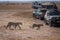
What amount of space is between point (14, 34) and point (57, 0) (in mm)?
34047

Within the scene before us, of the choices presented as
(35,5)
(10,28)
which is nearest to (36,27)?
(10,28)

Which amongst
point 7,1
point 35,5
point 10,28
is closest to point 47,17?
point 10,28

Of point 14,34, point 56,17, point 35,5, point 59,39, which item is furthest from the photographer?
point 35,5

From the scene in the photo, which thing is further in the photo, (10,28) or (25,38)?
(10,28)

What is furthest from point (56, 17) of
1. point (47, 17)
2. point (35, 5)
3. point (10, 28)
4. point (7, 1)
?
point (7, 1)

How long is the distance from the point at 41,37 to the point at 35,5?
20058 mm

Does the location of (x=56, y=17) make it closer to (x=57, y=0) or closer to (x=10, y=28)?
(x=10, y=28)

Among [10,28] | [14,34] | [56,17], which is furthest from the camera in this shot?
[56,17]

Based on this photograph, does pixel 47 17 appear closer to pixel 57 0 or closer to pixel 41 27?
pixel 41 27

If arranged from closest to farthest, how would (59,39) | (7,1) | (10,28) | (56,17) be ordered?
(59,39) → (10,28) → (56,17) → (7,1)

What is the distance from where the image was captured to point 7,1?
4688 centimetres

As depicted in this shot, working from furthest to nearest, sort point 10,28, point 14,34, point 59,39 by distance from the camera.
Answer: point 10,28 < point 14,34 < point 59,39

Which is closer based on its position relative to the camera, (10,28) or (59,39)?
(59,39)

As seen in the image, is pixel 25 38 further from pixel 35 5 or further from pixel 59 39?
pixel 35 5
